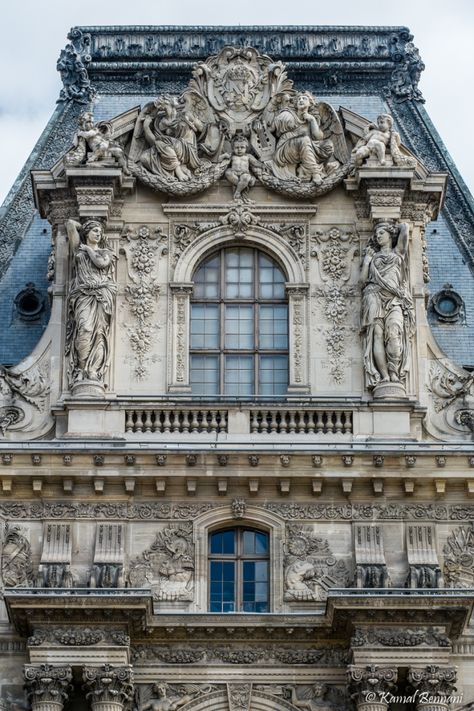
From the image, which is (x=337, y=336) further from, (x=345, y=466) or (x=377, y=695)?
(x=377, y=695)

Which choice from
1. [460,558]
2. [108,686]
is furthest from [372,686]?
[108,686]

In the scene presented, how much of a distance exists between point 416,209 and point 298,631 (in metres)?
7.72

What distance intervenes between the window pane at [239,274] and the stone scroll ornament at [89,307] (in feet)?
6.49

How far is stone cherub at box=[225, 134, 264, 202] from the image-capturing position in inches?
1443

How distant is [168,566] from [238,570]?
3.69 ft

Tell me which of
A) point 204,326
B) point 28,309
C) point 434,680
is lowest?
point 434,680

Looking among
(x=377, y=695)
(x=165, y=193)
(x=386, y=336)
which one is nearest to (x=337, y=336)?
(x=386, y=336)

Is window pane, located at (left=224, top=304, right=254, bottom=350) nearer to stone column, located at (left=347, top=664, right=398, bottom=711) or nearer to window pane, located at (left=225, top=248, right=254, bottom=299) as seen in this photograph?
window pane, located at (left=225, top=248, right=254, bottom=299)

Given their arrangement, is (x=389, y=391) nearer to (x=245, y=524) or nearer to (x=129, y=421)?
(x=245, y=524)

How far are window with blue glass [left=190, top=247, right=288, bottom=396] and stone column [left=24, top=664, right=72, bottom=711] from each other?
5.53 meters

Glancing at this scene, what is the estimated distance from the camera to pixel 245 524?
112 ft

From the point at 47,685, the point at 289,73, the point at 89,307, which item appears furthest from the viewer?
the point at 289,73

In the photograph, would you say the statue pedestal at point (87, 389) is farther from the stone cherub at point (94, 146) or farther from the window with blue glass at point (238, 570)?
the stone cherub at point (94, 146)

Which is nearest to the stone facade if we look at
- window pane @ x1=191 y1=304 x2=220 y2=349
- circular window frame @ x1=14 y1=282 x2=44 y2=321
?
window pane @ x1=191 y1=304 x2=220 y2=349
